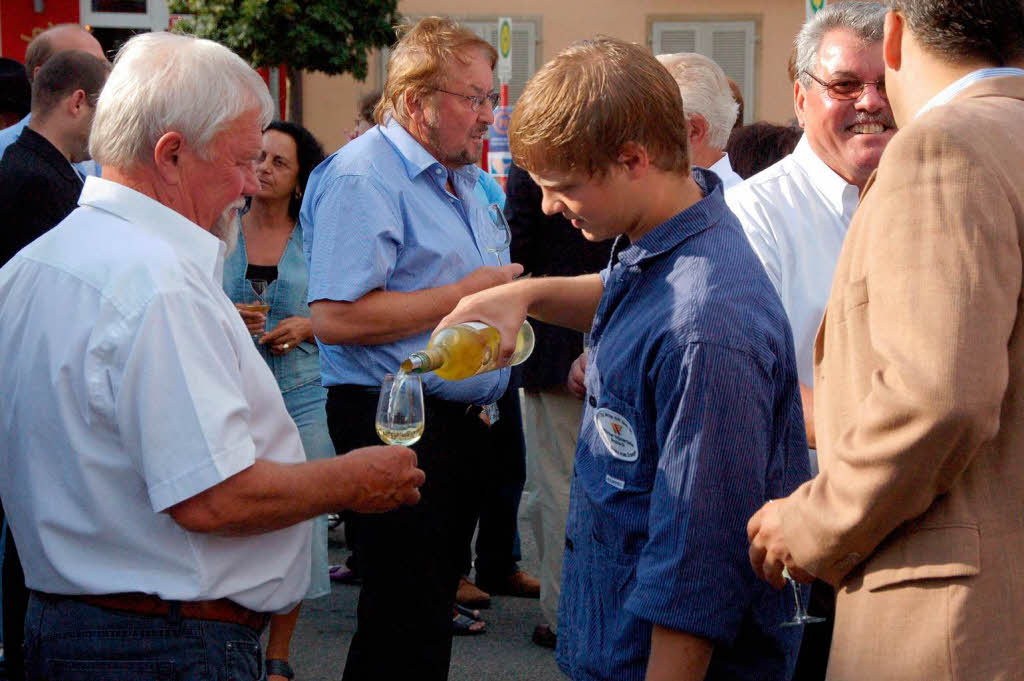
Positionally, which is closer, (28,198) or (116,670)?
(116,670)

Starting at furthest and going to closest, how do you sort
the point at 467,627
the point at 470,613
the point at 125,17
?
1. the point at 125,17
2. the point at 470,613
3. the point at 467,627

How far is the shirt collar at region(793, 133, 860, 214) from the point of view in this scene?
3105 mm

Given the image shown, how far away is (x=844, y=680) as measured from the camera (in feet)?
6.20

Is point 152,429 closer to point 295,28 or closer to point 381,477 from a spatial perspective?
point 381,477

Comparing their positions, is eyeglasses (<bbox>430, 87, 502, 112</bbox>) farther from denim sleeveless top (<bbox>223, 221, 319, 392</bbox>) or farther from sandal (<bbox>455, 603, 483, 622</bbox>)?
sandal (<bbox>455, 603, 483, 622</bbox>)

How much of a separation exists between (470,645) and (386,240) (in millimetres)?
2214

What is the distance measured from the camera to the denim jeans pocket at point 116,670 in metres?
2.16

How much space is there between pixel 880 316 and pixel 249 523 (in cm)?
112

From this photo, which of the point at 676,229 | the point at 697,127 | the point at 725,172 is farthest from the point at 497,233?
the point at 676,229

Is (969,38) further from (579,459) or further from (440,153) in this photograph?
(440,153)

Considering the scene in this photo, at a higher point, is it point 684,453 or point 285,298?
point 684,453

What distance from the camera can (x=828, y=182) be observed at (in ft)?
10.3

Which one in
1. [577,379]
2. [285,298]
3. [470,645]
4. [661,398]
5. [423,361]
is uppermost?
[661,398]

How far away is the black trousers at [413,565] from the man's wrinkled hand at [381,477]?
0.93 m
